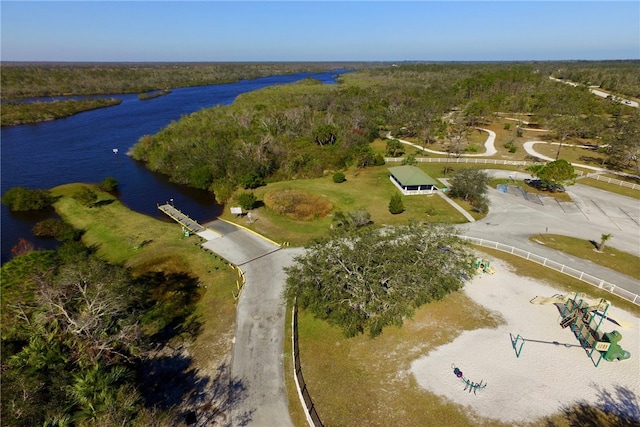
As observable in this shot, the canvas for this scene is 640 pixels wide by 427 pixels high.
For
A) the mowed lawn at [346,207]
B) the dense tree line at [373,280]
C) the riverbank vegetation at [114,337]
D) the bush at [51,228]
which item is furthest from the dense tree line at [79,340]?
the mowed lawn at [346,207]

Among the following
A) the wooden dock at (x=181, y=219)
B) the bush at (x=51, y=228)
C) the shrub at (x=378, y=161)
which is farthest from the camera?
the shrub at (x=378, y=161)

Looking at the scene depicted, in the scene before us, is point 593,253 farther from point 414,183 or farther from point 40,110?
point 40,110

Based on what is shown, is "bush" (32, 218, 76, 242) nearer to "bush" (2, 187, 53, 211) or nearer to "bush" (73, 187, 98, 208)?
"bush" (73, 187, 98, 208)

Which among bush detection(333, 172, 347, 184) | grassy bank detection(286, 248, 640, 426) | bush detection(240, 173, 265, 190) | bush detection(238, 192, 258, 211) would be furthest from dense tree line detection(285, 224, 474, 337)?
bush detection(240, 173, 265, 190)

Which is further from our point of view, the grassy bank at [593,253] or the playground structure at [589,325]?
the grassy bank at [593,253]

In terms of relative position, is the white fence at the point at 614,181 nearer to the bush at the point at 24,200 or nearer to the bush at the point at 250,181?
the bush at the point at 250,181

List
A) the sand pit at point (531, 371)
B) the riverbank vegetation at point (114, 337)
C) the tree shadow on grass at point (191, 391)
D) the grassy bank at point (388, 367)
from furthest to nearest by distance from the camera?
the sand pit at point (531, 371) → the tree shadow on grass at point (191, 391) → the grassy bank at point (388, 367) → the riverbank vegetation at point (114, 337)

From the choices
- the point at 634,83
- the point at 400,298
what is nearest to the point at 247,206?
the point at 400,298

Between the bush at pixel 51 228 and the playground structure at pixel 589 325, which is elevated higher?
the playground structure at pixel 589 325
